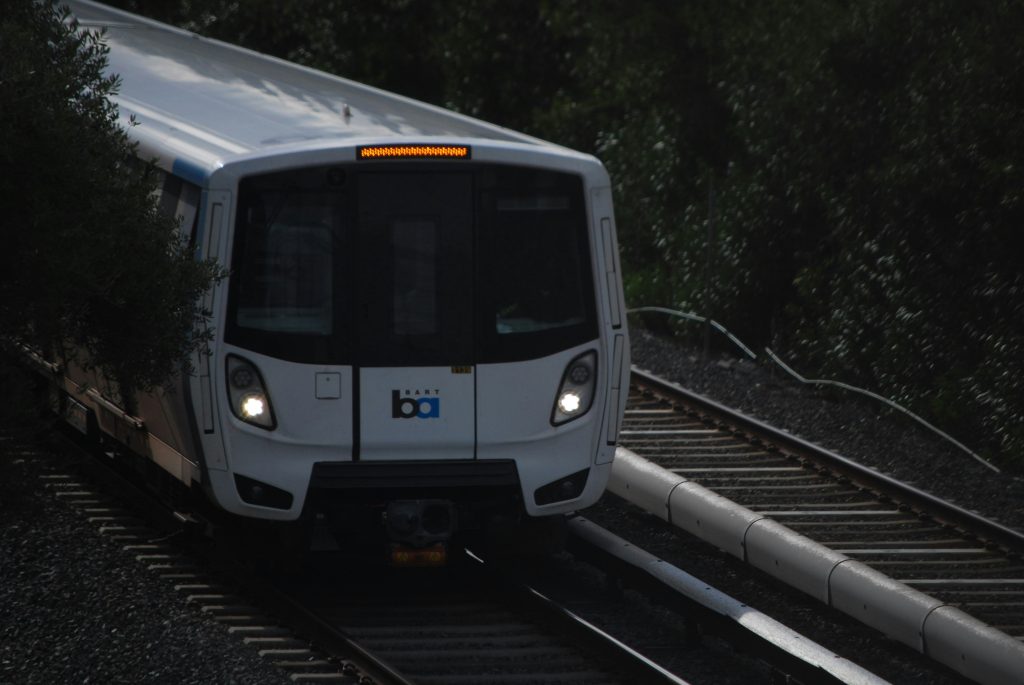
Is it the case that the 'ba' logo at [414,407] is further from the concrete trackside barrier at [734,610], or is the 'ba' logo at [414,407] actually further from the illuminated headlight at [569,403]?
the concrete trackside barrier at [734,610]

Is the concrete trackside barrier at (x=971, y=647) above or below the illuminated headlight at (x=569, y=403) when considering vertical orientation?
below

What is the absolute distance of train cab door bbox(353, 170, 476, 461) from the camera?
9352mm

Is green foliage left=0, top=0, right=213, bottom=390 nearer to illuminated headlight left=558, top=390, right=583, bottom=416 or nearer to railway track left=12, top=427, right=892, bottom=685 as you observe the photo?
railway track left=12, top=427, right=892, bottom=685

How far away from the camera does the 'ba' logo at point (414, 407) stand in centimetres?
937

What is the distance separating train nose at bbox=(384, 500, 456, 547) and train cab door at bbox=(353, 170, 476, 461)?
0.84ft

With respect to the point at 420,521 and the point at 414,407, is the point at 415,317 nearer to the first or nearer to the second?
the point at 414,407

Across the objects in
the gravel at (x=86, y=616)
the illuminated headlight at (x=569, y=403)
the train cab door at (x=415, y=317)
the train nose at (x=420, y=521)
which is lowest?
the gravel at (x=86, y=616)

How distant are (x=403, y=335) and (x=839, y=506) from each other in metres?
4.04

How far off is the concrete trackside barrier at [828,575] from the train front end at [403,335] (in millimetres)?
1686

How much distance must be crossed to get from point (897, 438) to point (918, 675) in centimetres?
535

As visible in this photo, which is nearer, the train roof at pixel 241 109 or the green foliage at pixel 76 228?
the green foliage at pixel 76 228

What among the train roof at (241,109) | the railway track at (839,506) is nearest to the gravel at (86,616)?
the train roof at (241,109)

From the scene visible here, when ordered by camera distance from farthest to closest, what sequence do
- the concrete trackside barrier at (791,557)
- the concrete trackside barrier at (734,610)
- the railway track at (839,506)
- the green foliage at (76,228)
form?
the railway track at (839,506) < the concrete trackside barrier at (791,557) < the concrete trackside barrier at (734,610) < the green foliage at (76,228)

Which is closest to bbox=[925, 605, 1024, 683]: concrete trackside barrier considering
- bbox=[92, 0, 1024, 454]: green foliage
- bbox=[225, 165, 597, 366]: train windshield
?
bbox=[225, 165, 597, 366]: train windshield
